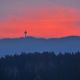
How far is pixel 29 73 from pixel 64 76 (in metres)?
1.63

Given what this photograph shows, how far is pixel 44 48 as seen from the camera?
10862 cm

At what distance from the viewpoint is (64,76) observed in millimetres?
106500

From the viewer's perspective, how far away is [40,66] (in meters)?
108

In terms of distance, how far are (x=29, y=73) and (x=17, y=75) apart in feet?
1.76

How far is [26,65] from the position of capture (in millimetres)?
107250

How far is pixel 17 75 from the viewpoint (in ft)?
351

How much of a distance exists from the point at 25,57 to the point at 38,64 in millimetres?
818

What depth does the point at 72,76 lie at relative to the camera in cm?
10644

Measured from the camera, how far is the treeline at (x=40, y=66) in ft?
350

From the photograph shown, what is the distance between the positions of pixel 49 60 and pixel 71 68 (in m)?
1.23

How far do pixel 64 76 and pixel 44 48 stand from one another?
2593 mm

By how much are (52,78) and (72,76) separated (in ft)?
2.89

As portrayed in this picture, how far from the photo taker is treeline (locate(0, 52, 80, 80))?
107 m

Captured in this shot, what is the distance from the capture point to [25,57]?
4218 inches
